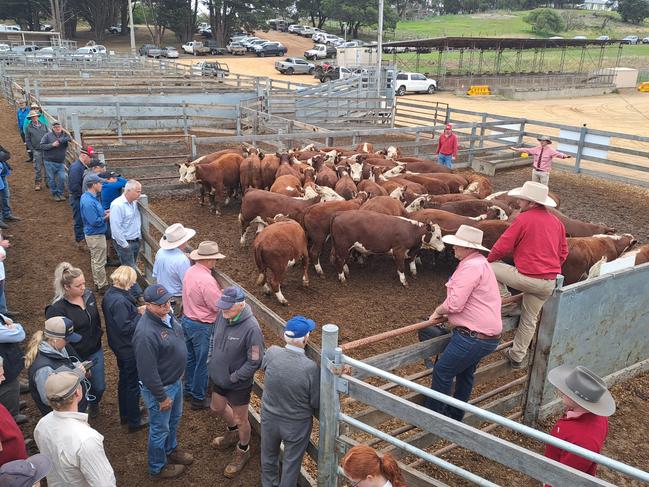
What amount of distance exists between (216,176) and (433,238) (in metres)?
5.74

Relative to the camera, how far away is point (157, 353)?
4410 millimetres

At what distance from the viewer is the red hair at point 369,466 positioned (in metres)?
2.95

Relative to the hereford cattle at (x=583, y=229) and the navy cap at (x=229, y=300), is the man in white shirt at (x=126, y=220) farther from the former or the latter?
the hereford cattle at (x=583, y=229)

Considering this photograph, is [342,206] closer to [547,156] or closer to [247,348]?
[247,348]

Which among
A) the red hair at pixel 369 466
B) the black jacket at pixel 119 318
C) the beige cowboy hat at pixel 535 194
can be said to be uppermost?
the beige cowboy hat at pixel 535 194

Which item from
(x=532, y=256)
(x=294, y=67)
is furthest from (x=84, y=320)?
(x=294, y=67)

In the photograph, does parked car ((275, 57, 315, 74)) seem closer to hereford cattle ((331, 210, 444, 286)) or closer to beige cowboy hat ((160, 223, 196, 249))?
hereford cattle ((331, 210, 444, 286))

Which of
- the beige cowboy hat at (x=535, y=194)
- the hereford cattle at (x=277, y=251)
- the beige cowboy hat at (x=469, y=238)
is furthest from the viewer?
the hereford cattle at (x=277, y=251)

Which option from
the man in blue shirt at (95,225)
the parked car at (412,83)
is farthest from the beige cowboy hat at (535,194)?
the parked car at (412,83)

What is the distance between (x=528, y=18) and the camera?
366 feet

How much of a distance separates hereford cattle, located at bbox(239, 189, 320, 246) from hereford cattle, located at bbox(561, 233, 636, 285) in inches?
180

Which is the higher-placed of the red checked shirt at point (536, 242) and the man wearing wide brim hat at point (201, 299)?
the red checked shirt at point (536, 242)

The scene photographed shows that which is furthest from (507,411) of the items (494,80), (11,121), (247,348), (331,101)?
(494,80)

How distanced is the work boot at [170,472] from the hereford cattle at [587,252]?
617 cm
